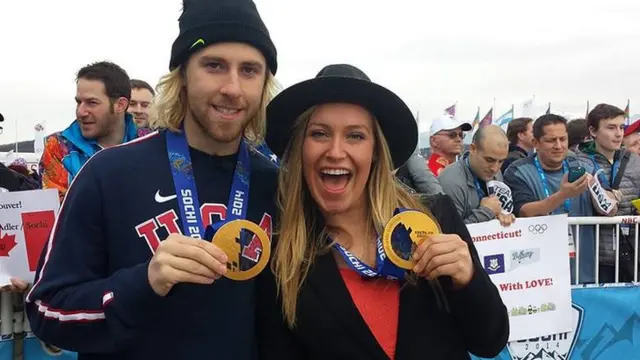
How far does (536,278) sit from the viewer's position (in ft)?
14.8

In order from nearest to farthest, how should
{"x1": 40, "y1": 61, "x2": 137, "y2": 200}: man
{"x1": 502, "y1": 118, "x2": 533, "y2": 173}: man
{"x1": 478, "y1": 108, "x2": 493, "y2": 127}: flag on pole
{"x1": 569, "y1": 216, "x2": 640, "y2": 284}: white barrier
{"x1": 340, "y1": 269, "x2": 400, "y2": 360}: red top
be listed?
{"x1": 340, "y1": 269, "x2": 400, "y2": 360}: red top
{"x1": 40, "y1": 61, "x2": 137, "y2": 200}: man
{"x1": 569, "y1": 216, "x2": 640, "y2": 284}: white barrier
{"x1": 502, "y1": 118, "x2": 533, "y2": 173}: man
{"x1": 478, "y1": 108, "x2": 493, "y2": 127}: flag on pole

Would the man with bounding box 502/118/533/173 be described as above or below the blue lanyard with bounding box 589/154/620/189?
above

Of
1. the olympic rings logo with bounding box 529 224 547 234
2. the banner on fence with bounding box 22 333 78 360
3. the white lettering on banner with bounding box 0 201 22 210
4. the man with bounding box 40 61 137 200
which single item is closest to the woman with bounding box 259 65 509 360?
the white lettering on banner with bounding box 0 201 22 210

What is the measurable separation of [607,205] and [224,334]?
157 inches

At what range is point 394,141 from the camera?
2.35 m

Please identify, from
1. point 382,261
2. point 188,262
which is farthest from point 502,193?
point 188,262

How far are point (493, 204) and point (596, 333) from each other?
1298 mm

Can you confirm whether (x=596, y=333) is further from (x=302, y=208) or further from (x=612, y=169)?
(x=302, y=208)

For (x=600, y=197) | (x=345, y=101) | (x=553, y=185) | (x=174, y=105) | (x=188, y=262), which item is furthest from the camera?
(x=553, y=185)

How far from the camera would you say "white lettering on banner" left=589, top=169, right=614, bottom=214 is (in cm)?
487

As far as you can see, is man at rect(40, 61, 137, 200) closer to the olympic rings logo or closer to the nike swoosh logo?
the nike swoosh logo

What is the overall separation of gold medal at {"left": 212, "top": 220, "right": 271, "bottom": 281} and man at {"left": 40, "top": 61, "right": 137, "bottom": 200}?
2644 millimetres

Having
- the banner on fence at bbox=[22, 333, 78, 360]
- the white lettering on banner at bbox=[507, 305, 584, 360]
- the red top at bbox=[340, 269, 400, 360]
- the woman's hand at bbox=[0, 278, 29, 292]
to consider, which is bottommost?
the white lettering on banner at bbox=[507, 305, 584, 360]

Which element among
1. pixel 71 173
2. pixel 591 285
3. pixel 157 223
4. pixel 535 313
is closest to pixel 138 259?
pixel 157 223
